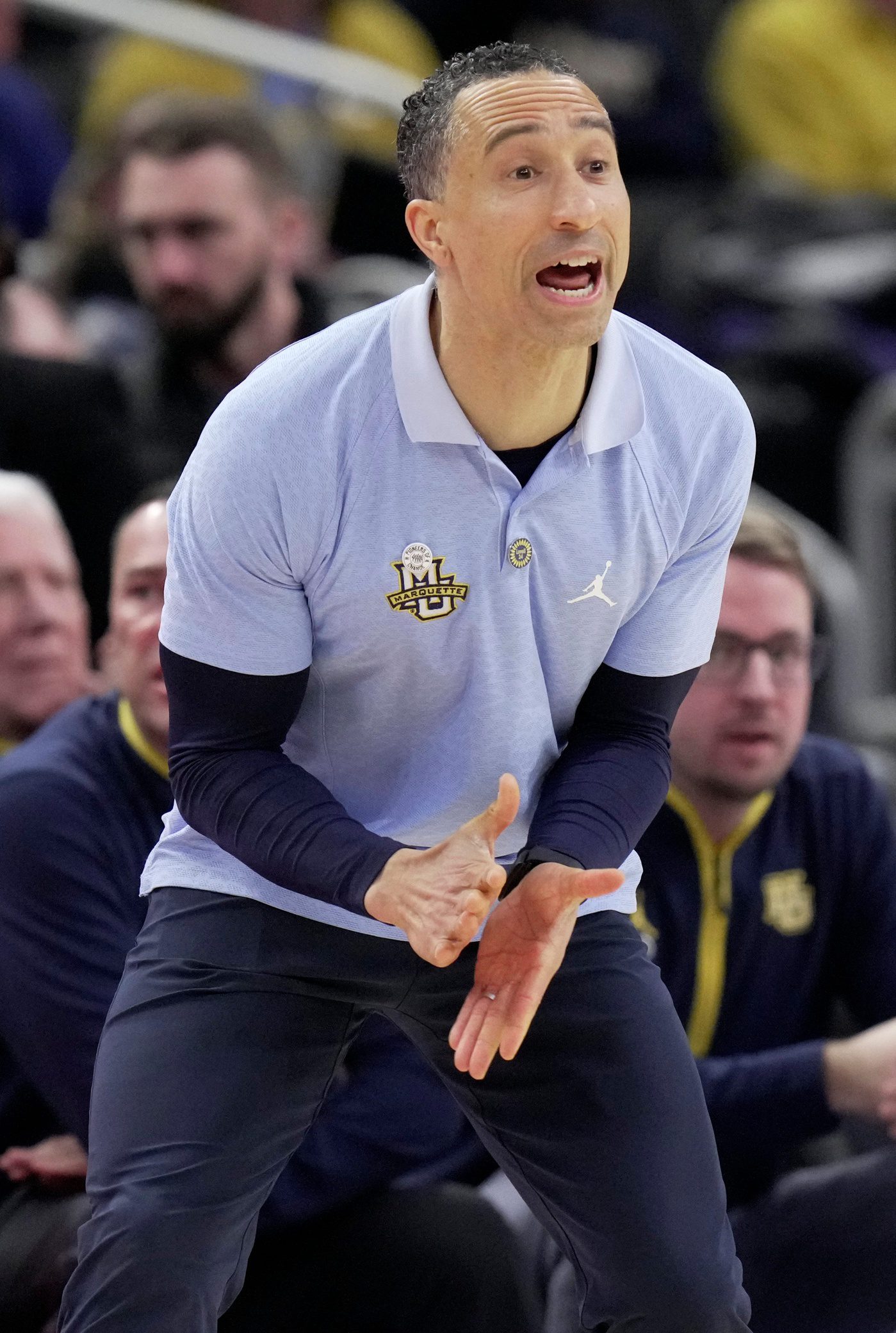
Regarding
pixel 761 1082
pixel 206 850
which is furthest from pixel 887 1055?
pixel 206 850

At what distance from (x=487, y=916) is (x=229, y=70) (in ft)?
12.5

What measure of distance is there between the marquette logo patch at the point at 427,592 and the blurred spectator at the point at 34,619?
3.82ft

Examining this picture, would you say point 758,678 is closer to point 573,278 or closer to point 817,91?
point 573,278

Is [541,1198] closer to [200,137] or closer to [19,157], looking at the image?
[200,137]

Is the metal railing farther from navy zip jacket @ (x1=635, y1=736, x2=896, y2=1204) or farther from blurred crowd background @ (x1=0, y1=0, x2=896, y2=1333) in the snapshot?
navy zip jacket @ (x1=635, y1=736, x2=896, y2=1204)

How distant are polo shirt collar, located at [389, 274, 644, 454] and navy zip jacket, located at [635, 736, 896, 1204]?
0.80 metres

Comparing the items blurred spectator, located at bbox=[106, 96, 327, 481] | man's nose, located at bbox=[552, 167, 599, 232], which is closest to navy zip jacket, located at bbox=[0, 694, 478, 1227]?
man's nose, located at bbox=[552, 167, 599, 232]

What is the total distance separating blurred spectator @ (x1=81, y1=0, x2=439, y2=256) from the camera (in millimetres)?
4602

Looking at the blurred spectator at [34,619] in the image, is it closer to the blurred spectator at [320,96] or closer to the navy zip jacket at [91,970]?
the navy zip jacket at [91,970]

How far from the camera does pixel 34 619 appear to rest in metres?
2.71

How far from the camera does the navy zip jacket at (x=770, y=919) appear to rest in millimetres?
2402

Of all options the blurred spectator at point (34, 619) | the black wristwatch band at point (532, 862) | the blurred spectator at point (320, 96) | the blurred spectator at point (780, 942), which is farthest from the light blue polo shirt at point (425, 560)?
the blurred spectator at point (320, 96)

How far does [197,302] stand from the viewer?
3.75 meters

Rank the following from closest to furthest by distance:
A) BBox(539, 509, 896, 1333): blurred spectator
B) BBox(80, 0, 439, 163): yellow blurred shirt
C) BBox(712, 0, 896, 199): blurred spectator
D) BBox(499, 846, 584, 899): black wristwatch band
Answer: BBox(499, 846, 584, 899): black wristwatch band < BBox(539, 509, 896, 1333): blurred spectator < BBox(80, 0, 439, 163): yellow blurred shirt < BBox(712, 0, 896, 199): blurred spectator
